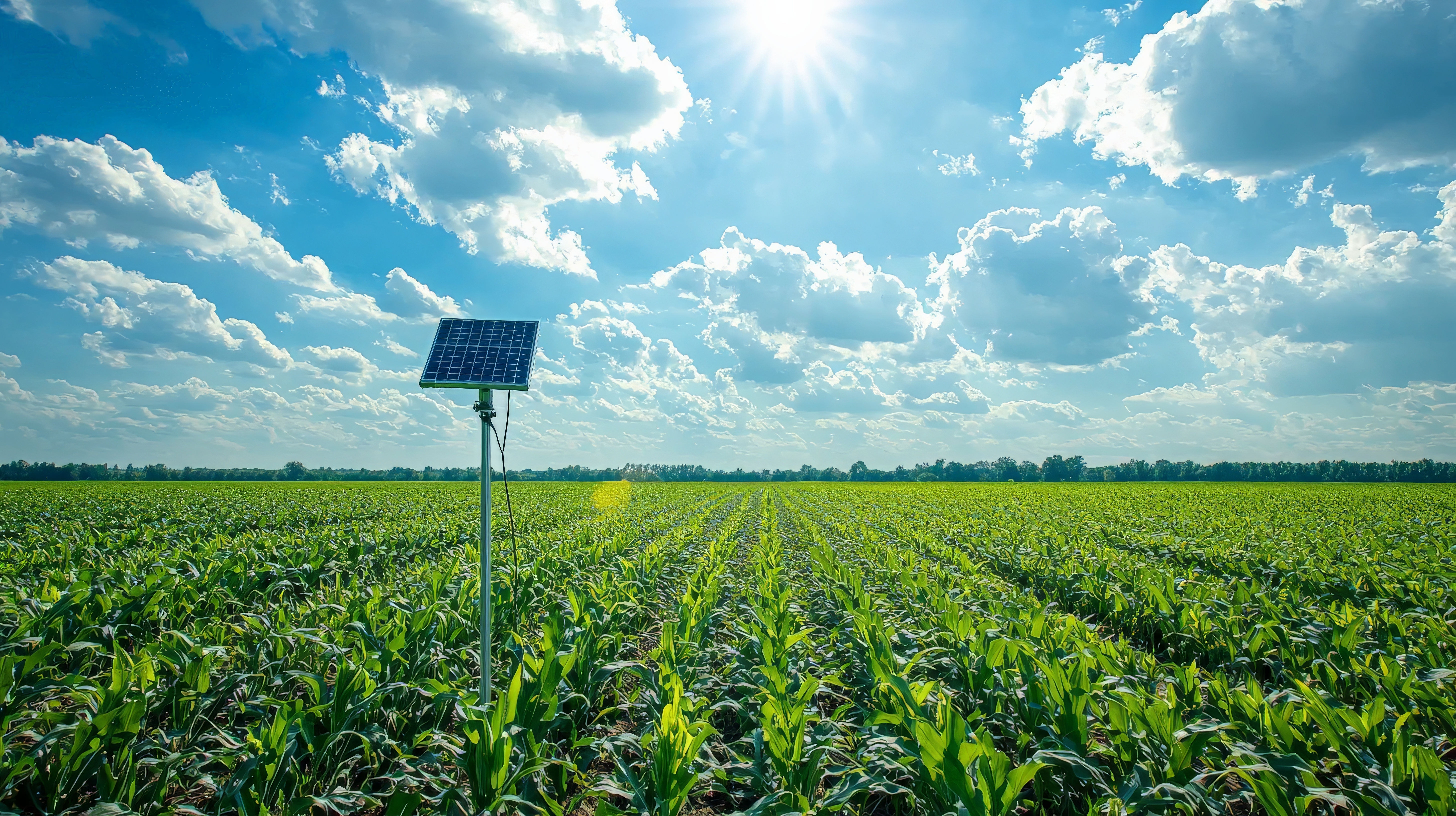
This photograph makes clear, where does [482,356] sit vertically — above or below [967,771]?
above

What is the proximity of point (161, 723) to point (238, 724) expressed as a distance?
53 cm

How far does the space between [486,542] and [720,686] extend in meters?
2.59

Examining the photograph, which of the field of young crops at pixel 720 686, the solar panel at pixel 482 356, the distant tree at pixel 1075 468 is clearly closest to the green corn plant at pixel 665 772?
the field of young crops at pixel 720 686

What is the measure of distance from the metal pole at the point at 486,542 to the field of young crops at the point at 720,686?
8.8 inches

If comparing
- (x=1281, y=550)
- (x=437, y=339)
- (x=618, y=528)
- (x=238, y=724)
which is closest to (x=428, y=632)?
(x=238, y=724)

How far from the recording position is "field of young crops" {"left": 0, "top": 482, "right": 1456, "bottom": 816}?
336cm

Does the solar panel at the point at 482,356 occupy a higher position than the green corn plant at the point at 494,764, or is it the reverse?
the solar panel at the point at 482,356

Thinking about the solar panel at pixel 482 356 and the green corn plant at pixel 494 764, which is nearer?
the green corn plant at pixel 494 764

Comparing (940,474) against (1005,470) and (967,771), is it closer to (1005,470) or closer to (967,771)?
(1005,470)

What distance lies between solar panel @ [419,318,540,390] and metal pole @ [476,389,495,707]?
→ 16 centimetres

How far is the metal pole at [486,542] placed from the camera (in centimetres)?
409

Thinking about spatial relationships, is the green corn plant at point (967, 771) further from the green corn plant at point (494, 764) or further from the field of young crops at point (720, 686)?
the green corn plant at point (494, 764)

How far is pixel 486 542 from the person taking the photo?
13.9ft

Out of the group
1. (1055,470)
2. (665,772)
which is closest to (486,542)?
(665,772)
